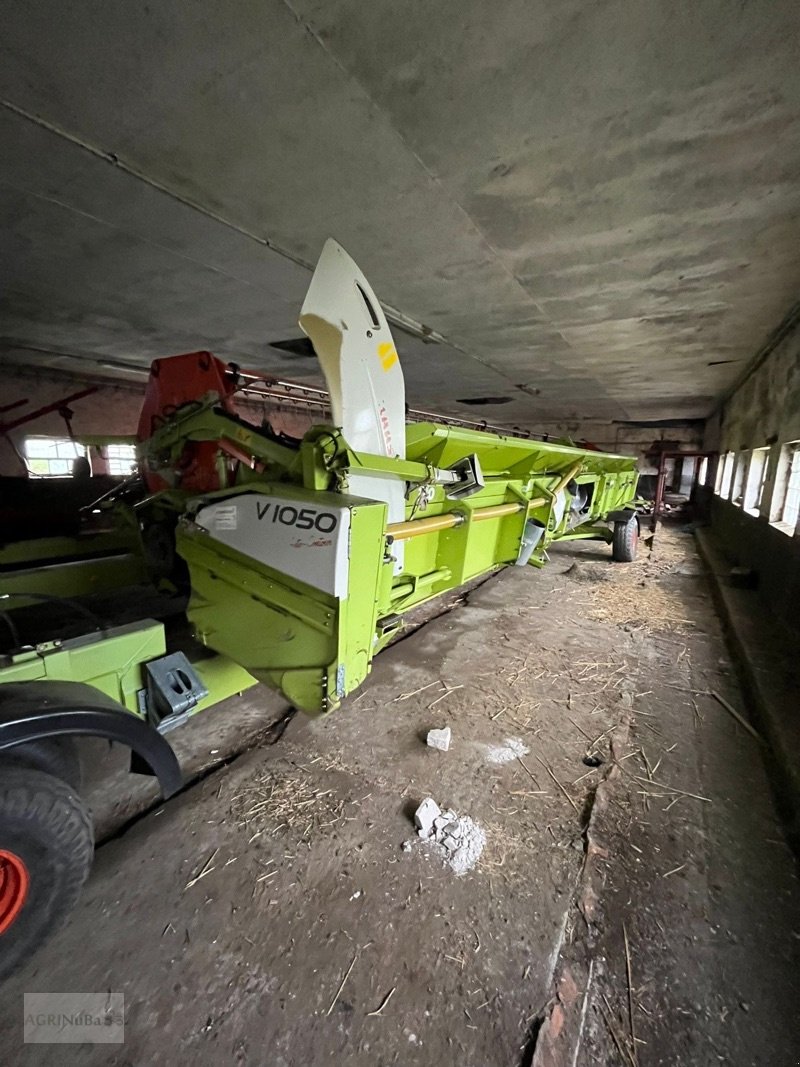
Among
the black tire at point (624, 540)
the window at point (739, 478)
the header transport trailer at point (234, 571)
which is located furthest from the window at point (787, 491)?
the header transport trailer at point (234, 571)

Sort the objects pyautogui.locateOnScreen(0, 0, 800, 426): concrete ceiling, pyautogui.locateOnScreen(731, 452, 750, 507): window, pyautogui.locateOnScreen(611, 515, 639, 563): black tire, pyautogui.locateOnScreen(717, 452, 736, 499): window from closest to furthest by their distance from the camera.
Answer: pyautogui.locateOnScreen(0, 0, 800, 426): concrete ceiling → pyautogui.locateOnScreen(611, 515, 639, 563): black tire → pyautogui.locateOnScreen(731, 452, 750, 507): window → pyautogui.locateOnScreen(717, 452, 736, 499): window

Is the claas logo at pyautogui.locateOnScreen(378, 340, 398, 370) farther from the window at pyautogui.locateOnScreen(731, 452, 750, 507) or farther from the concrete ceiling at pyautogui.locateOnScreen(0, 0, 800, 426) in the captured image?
the window at pyautogui.locateOnScreen(731, 452, 750, 507)

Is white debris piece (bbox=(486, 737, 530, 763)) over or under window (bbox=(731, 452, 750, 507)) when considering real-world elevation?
under

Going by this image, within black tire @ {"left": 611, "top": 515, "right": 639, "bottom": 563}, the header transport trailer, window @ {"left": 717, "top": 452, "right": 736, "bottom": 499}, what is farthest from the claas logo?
window @ {"left": 717, "top": 452, "right": 736, "bottom": 499}

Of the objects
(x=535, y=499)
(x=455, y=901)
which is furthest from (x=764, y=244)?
(x=455, y=901)

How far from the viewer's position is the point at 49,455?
7.84 metres

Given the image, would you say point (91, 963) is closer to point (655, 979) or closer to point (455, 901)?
point (455, 901)

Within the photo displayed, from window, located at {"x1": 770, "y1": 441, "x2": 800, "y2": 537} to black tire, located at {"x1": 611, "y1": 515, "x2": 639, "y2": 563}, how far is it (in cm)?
195

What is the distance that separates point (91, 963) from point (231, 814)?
0.64 meters

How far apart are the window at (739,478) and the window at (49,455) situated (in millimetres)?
11763

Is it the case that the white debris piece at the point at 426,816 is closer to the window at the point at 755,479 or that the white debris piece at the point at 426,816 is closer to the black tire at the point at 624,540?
the black tire at the point at 624,540

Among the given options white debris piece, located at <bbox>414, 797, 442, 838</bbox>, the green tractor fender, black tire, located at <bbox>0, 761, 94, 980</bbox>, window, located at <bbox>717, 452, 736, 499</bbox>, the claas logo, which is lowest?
white debris piece, located at <bbox>414, 797, 442, 838</bbox>

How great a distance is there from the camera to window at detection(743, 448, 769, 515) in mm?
6449

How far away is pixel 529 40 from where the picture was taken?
1517mm
